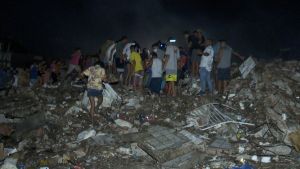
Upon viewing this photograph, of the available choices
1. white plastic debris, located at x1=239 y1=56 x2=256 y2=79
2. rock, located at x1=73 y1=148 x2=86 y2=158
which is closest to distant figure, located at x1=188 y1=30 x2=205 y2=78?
white plastic debris, located at x1=239 y1=56 x2=256 y2=79

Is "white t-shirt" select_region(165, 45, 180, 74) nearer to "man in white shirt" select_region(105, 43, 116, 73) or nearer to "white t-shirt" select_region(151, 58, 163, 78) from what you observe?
"white t-shirt" select_region(151, 58, 163, 78)

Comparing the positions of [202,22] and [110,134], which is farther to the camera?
[202,22]

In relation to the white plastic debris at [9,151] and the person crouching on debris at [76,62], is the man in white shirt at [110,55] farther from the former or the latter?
the white plastic debris at [9,151]

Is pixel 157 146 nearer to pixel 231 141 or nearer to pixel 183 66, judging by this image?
pixel 231 141

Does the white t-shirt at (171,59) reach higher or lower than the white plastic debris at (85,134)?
higher

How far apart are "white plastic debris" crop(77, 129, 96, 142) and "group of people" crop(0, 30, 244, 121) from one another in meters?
0.60

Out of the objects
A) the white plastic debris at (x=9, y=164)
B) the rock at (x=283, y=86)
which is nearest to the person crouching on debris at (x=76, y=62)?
the white plastic debris at (x=9, y=164)

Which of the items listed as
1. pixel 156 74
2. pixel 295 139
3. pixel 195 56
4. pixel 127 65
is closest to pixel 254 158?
pixel 295 139

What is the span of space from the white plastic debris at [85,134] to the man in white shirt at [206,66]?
303 centimetres

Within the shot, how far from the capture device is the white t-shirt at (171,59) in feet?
32.5

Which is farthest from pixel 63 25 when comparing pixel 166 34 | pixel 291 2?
pixel 291 2

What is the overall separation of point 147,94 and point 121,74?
3.95ft

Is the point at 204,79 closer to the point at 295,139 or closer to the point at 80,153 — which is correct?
the point at 295,139

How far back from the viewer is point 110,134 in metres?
8.41
